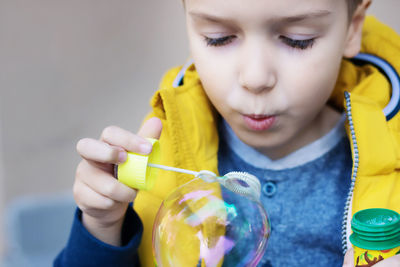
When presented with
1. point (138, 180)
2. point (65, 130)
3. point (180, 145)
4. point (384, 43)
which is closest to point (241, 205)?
point (138, 180)

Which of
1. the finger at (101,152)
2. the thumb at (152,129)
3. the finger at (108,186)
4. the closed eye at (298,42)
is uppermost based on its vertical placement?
the closed eye at (298,42)

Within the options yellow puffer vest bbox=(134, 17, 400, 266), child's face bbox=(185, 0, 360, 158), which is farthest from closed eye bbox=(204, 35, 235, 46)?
yellow puffer vest bbox=(134, 17, 400, 266)

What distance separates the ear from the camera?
102 cm

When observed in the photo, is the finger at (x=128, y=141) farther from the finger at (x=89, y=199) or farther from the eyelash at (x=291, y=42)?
the eyelash at (x=291, y=42)

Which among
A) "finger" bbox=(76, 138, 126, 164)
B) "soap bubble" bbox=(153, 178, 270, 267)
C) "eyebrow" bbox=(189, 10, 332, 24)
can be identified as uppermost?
"eyebrow" bbox=(189, 10, 332, 24)

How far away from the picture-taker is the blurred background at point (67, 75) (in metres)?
2.14

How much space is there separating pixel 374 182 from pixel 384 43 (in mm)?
301

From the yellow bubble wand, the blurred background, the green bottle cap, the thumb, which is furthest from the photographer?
the blurred background

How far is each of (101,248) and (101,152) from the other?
0.21m

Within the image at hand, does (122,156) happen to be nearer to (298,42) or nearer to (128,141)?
(128,141)

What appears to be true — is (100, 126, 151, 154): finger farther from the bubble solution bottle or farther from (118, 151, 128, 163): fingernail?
the bubble solution bottle

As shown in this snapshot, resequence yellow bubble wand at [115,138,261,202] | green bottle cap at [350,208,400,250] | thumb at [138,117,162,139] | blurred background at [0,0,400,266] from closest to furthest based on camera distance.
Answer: green bottle cap at [350,208,400,250]
yellow bubble wand at [115,138,261,202]
thumb at [138,117,162,139]
blurred background at [0,0,400,266]

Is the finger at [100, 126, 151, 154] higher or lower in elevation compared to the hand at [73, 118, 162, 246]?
higher

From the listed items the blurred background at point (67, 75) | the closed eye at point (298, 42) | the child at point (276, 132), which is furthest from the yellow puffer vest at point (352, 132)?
the blurred background at point (67, 75)
